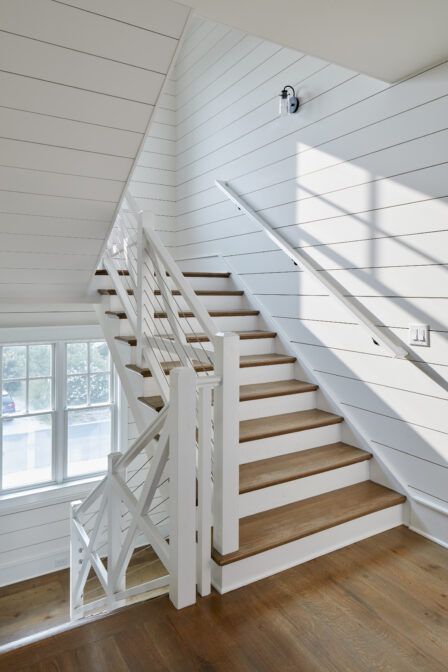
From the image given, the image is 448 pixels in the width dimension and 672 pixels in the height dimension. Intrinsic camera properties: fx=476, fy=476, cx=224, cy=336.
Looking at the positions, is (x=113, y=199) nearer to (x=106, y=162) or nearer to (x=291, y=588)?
(x=106, y=162)

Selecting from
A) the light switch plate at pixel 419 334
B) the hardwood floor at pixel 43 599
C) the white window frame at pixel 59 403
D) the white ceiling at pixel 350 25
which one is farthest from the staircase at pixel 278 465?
the hardwood floor at pixel 43 599

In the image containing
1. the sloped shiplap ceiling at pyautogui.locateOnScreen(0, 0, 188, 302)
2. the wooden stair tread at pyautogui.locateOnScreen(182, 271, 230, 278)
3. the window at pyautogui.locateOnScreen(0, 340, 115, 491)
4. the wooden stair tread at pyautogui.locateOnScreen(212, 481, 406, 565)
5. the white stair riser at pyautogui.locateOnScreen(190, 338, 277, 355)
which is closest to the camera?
the sloped shiplap ceiling at pyautogui.locateOnScreen(0, 0, 188, 302)

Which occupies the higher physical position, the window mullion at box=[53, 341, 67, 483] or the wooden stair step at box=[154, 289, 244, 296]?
the wooden stair step at box=[154, 289, 244, 296]

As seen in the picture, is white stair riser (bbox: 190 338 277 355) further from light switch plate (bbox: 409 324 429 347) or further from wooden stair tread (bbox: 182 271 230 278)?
light switch plate (bbox: 409 324 429 347)

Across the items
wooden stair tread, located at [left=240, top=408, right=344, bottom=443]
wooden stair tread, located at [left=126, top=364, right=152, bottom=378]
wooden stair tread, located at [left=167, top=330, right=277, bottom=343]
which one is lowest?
wooden stair tread, located at [left=240, top=408, right=344, bottom=443]

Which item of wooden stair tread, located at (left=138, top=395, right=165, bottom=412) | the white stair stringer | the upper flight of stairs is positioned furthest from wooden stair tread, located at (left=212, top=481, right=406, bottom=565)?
the white stair stringer

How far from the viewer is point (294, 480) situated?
2402 millimetres

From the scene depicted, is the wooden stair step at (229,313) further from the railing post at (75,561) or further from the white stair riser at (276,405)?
the railing post at (75,561)

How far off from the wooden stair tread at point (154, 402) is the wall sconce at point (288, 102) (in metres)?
2.00

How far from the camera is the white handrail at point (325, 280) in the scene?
2.33 m

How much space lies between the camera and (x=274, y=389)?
2.90 metres

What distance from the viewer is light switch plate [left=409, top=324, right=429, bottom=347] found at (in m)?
2.25

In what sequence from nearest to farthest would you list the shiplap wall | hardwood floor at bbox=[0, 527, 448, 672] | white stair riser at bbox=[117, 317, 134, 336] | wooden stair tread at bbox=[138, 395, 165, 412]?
hardwood floor at bbox=[0, 527, 448, 672] < the shiplap wall < wooden stair tread at bbox=[138, 395, 165, 412] < white stair riser at bbox=[117, 317, 134, 336]

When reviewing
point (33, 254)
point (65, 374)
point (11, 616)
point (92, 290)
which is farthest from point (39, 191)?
point (11, 616)
